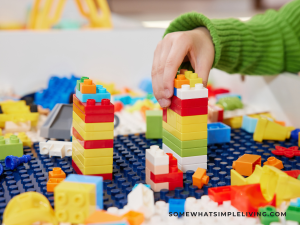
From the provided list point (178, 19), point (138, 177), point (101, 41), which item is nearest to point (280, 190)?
point (138, 177)

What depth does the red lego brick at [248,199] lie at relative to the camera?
0.56m

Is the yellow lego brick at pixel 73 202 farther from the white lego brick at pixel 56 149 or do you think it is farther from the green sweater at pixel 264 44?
the green sweater at pixel 264 44

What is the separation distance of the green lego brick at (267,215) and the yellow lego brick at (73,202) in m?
0.26

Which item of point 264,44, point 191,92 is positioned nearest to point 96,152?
point 191,92

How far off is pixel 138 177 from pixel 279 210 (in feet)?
0.90

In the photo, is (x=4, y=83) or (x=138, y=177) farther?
(x=4, y=83)

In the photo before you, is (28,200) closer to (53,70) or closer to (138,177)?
(138,177)

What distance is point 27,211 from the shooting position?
51cm

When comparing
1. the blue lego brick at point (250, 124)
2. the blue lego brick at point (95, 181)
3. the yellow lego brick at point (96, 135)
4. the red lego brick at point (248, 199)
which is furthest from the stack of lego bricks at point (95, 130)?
the blue lego brick at point (250, 124)

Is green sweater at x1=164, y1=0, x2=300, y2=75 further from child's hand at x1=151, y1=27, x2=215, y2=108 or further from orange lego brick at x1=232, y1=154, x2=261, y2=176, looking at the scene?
orange lego brick at x1=232, y1=154, x2=261, y2=176

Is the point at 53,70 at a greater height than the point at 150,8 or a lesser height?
lesser

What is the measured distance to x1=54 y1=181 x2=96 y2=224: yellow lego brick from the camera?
51 centimetres

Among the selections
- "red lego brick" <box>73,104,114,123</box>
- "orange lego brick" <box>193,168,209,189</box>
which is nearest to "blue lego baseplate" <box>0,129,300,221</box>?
"orange lego brick" <box>193,168,209,189</box>

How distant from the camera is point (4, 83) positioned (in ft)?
4.62
